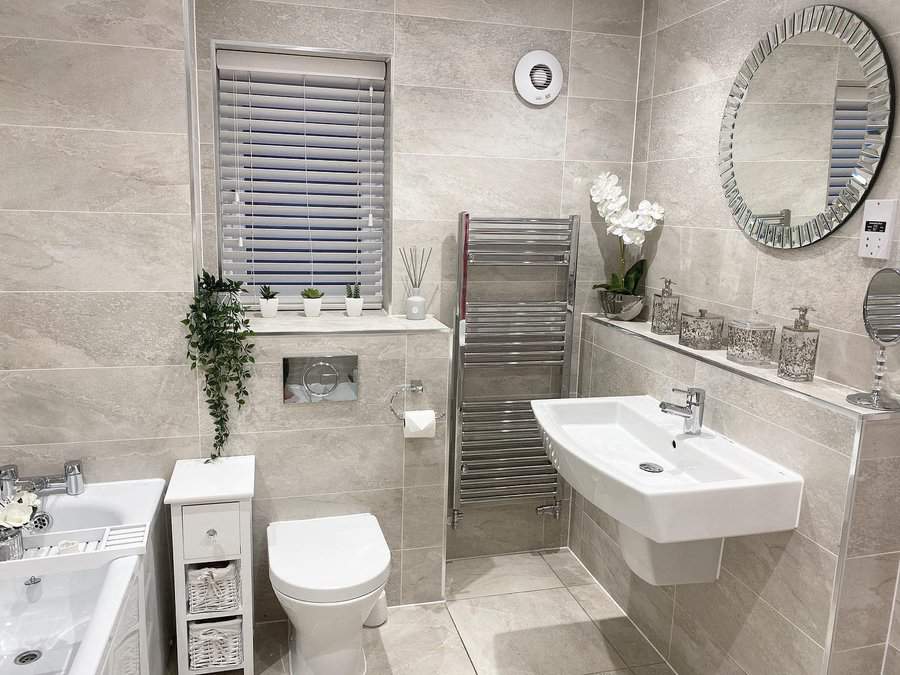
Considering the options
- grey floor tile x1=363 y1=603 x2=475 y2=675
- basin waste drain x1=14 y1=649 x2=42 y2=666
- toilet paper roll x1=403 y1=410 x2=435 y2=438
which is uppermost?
Result: toilet paper roll x1=403 y1=410 x2=435 y2=438

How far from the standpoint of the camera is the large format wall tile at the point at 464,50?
8.97ft

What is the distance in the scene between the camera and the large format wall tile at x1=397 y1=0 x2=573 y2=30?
107 inches

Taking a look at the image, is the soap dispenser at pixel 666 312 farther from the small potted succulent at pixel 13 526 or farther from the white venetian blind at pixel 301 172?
the small potted succulent at pixel 13 526

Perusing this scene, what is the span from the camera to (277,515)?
2.59 metres

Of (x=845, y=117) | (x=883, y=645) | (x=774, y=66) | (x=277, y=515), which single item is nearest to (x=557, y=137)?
(x=774, y=66)

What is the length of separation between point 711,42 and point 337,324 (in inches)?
68.3

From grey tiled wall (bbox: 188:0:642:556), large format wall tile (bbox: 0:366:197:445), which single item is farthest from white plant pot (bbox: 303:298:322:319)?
large format wall tile (bbox: 0:366:197:445)

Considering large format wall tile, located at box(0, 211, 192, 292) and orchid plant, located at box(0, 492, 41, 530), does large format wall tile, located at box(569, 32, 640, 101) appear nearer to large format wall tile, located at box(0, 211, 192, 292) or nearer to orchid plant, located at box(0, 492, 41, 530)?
large format wall tile, located at box(0, 211, 192, 292)

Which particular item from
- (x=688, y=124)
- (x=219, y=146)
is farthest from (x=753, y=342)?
(x=219, y=146)

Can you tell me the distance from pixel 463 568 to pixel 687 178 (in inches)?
74.9

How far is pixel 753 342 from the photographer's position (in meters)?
2.16

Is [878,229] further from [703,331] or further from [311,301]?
[311,301]

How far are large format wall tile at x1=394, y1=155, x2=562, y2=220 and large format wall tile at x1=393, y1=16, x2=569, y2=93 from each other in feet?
1.02

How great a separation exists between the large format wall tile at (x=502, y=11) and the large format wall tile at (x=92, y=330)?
145 centimetres
